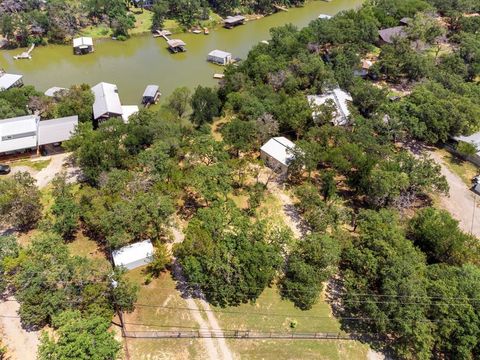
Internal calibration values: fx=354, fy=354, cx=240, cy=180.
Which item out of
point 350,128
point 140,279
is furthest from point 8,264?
A: point 350,128

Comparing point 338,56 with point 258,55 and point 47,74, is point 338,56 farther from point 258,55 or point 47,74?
point 47,74

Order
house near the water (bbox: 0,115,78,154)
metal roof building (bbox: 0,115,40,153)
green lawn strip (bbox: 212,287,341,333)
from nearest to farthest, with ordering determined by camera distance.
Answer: green lawn strip (bbox: 212,287,341,333), metal roof building (bbox: 0,115,40,153), house near the water (bbox: 0,115,78,154)

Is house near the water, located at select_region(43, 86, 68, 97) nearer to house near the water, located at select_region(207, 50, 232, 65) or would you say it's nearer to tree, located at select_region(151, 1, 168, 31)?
house near the water, located at select_region(207, 50, 232, 65)

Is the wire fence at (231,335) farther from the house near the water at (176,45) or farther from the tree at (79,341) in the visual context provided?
the house near the water at (176,45)

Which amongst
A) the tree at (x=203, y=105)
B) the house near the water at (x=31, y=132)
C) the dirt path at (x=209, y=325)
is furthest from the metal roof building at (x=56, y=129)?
the dirt path at (x=209, y=325)

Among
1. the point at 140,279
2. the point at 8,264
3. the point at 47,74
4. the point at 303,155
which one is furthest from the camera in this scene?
the point at 47,74

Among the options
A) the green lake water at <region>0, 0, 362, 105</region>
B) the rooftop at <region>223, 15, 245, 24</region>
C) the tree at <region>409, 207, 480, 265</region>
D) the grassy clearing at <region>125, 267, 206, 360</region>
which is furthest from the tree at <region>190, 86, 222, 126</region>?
the rooftop at <region>223, 15, 245, 24</region>
